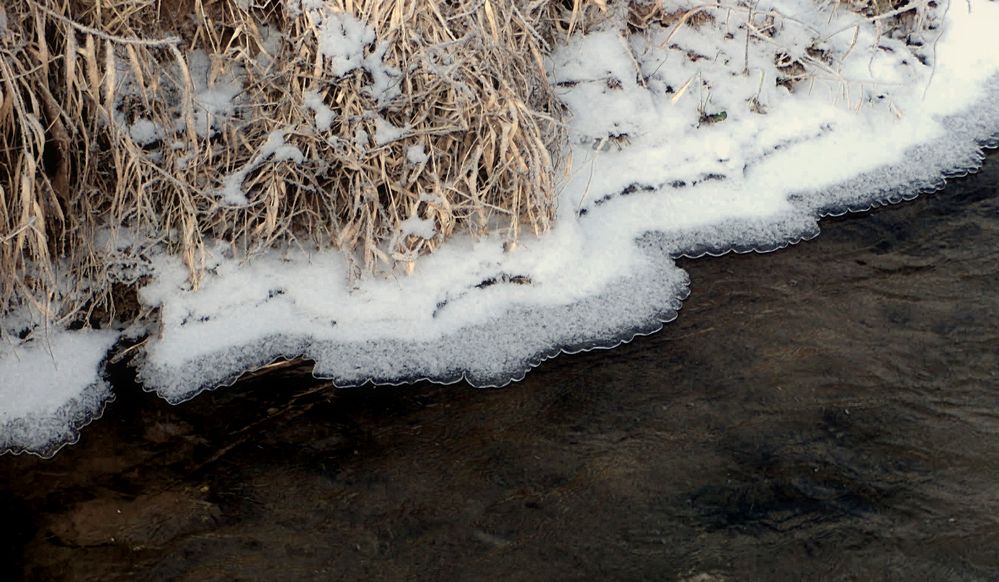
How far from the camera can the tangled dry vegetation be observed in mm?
2996

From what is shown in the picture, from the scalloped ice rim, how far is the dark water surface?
63mm

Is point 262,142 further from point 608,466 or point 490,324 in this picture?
point 608,466

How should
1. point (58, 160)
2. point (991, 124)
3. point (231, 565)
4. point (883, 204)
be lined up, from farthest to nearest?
point (991, 124) → point (883, 204) → point (58, 160) → point (231, 565)

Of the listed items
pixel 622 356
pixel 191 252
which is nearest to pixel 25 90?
pixel 191 252

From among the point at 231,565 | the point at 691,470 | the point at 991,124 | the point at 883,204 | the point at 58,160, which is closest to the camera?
the point at 231,565

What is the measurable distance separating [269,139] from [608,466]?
1.36 metres

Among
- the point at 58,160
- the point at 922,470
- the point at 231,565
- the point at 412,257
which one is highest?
the point at 58,160

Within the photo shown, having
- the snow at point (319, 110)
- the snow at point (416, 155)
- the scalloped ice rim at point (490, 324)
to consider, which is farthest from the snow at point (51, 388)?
the snow at point (416, 155)

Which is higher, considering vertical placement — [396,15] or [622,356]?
[396,15]

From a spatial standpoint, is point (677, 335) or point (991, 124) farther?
point (991, 124)

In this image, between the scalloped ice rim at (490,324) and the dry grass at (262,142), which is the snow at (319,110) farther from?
the scalloped ice rim at (490,324)

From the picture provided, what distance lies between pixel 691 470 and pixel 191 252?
1.57 m

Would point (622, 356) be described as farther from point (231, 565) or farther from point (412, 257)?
point (231, 565)

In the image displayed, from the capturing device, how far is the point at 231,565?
2506 millimetres
